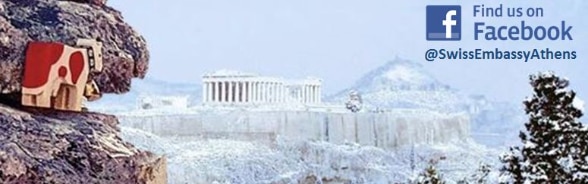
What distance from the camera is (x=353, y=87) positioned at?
3631 mm

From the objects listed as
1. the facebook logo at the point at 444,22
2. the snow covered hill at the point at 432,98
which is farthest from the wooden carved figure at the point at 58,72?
the snow covered hill at the point at 432,98

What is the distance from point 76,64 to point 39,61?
0.08m

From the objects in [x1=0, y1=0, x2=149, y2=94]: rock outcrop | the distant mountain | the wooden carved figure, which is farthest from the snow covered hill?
the wooden carved figure

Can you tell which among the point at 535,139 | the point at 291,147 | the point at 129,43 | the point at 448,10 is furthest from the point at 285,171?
the point at 129,43

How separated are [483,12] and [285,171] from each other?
3.84ft

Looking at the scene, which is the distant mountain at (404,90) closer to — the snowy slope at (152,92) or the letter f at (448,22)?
the letter f at (448,22)

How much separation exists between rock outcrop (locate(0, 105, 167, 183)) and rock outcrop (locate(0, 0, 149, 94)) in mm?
79

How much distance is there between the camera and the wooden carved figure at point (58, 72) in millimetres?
1521

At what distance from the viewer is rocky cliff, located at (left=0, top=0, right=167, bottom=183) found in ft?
4.58

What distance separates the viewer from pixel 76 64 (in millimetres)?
1574

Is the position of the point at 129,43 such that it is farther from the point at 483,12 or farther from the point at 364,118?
the point at 364,118

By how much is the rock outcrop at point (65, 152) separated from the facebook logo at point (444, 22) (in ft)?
6.26

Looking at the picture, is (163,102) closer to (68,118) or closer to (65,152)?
(68,118)

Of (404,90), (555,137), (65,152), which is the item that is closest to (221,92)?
(404,90)
